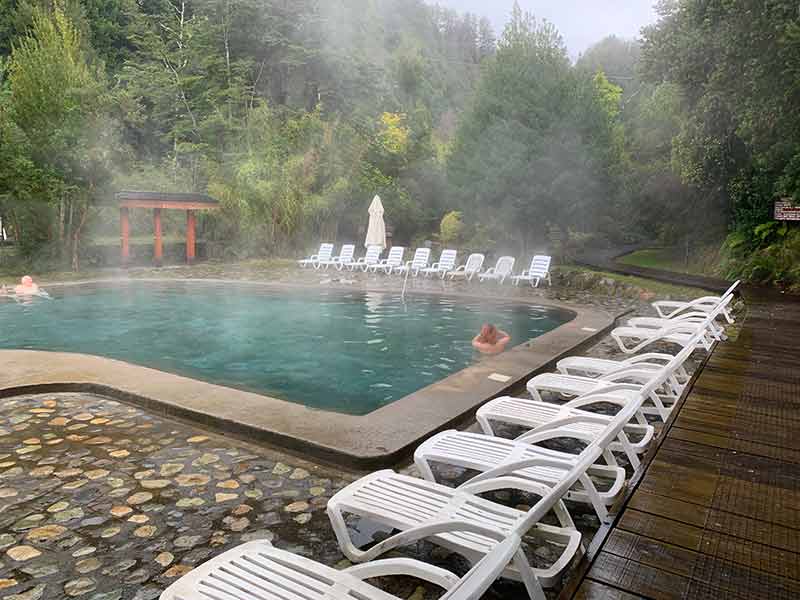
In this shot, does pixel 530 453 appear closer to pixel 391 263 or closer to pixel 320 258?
pixel 391 263

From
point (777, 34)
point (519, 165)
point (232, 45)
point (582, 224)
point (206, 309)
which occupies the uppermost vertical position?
point (232, 45)

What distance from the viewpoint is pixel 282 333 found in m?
8.51

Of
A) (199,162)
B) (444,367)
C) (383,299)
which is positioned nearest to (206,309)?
(383,299)

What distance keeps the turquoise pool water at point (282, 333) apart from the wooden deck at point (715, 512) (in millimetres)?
3001

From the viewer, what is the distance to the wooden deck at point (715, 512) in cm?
179

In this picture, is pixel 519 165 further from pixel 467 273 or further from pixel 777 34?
pixel 777 34

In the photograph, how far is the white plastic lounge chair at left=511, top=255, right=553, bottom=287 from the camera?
1235 cm

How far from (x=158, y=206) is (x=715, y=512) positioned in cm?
1493

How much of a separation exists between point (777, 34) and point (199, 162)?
20.4m

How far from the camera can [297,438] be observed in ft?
11.5

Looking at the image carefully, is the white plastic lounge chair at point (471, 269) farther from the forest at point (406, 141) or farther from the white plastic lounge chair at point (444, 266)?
the forest at point (406, 141)

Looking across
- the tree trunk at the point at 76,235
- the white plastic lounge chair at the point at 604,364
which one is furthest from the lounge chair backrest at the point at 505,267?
the tree trunk at the point at 76,235

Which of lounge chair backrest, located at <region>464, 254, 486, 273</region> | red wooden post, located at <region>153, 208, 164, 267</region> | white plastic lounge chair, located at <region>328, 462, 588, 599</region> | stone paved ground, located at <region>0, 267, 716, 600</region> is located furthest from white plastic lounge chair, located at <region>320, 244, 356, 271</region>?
white plastic lounge chair, located at <region>328, 462, 588, 599</region>

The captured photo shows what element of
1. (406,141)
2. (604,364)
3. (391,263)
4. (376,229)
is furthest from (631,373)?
(406,141)
